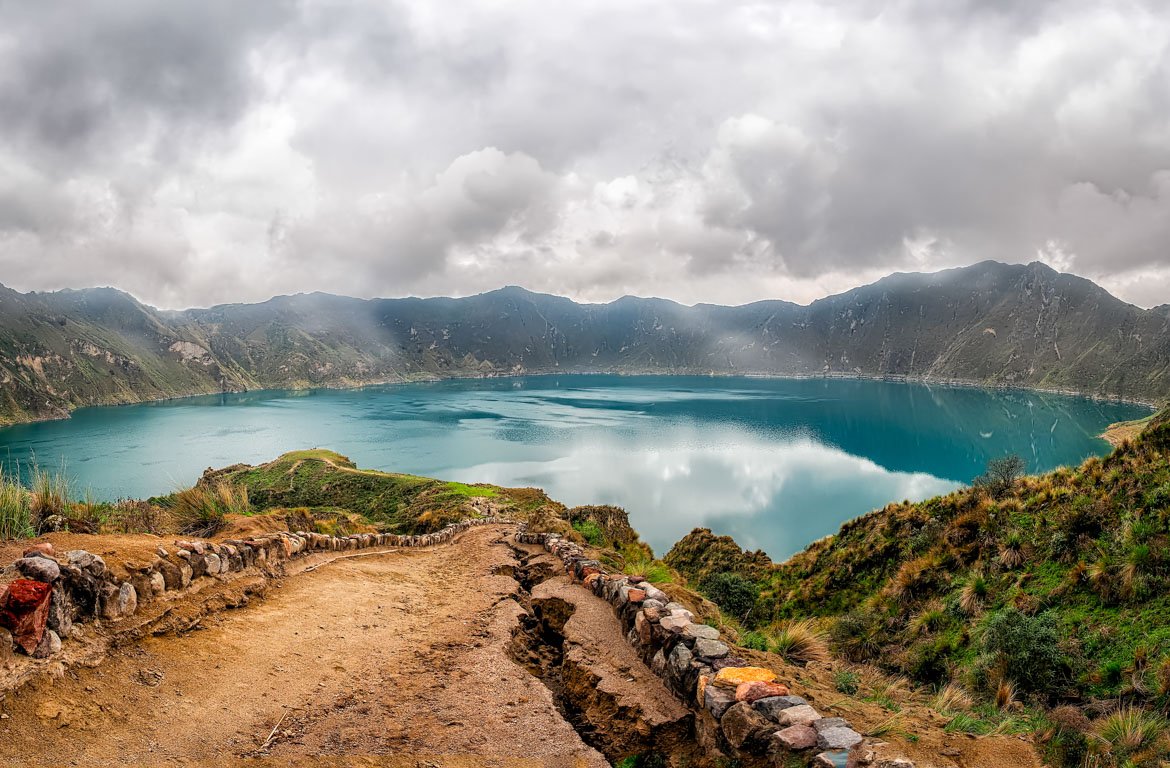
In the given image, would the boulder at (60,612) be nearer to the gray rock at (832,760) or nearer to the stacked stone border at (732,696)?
the stacked stone border at (732,696)

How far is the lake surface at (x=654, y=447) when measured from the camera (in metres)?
50.0

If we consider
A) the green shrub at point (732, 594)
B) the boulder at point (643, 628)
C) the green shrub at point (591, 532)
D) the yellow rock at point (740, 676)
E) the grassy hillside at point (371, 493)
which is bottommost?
the grassy hillside at point (371, 493)

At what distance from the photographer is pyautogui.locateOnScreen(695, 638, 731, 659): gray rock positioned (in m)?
5.32

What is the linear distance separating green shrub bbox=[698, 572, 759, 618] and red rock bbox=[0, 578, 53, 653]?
11.5m

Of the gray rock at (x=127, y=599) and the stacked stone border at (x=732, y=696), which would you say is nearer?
the stacked stone border at (x=732, y=696)

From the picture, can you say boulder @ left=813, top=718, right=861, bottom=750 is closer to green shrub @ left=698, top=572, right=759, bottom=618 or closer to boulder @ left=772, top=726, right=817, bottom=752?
boulder @ left=772, top=726, right=817, bottom=752

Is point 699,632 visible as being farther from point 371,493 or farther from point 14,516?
point 371,493

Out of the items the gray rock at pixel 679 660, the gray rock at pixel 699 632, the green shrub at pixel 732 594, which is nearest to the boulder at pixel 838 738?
the gray rock at pixel 679 660

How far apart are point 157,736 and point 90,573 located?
6.74 feet

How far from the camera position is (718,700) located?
4.55 meters

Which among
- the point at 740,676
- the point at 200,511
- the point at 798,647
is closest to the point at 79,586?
the point at 740,676

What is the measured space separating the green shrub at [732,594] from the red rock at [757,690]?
843 cm

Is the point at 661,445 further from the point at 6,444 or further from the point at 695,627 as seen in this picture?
the point at 6,444

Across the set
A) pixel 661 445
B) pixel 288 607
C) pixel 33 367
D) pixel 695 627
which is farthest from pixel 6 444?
pixel 695 627
